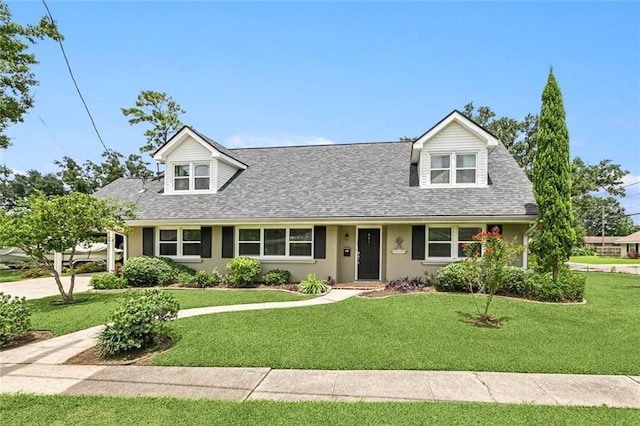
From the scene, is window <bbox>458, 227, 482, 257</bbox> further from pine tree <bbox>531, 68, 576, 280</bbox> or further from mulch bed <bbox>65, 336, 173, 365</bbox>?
mulch bed <bbox>65, 336, 173, 365</bbox>

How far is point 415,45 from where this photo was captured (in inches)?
411

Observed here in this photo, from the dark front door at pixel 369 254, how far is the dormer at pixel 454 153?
3.02 metres

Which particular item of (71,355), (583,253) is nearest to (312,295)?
(71,355)

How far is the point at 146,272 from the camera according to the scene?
13.6 meters

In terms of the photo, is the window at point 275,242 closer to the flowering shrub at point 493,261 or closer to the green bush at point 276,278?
the green bush at point 276,278

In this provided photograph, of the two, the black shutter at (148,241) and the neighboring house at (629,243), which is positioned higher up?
the black shutter at (148,241)

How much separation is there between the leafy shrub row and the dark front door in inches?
110

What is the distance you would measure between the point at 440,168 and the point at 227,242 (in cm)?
946

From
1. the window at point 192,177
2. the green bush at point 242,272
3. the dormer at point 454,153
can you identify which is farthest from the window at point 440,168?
the window at point 192,177

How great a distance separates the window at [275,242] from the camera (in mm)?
14383

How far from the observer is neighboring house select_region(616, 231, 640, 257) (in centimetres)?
5532

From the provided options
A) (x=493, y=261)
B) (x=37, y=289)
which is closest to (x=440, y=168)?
(x=493, y=261)

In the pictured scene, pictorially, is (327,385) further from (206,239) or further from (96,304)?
(206,239)

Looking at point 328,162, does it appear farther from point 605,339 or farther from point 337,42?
point 605,339
